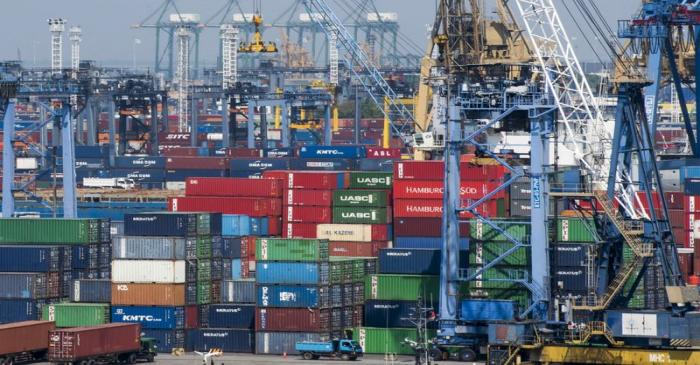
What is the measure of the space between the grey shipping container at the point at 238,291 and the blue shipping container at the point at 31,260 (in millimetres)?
6211

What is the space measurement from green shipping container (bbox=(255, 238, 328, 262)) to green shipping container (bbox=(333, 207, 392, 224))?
367 inches

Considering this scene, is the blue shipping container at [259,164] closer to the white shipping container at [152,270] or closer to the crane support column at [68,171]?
the crane support column at [68,171]

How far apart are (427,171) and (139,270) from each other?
1271cm

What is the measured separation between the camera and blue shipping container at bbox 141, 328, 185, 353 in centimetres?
6575

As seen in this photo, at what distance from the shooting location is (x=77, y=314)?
65312 mm

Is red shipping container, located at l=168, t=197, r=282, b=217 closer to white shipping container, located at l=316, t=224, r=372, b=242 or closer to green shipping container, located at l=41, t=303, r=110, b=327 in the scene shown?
white shipping container, located at l=316, t=224, r=372, b=242

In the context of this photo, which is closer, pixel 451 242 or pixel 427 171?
pixel 451 242

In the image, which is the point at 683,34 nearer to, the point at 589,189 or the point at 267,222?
the point at 267,222

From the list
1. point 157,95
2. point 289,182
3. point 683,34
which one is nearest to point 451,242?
point 289,182

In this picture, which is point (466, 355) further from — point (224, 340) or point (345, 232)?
point (345, 232)

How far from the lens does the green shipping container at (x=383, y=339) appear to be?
6300 cm

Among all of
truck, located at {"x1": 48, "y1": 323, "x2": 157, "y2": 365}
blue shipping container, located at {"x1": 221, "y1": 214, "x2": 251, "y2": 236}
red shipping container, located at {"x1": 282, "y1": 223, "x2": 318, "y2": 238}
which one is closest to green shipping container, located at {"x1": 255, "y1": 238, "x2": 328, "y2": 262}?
truck, located at {"x1": 48, "y1": 323, "x2": 157, "y2": 365}

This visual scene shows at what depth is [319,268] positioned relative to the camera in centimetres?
6412

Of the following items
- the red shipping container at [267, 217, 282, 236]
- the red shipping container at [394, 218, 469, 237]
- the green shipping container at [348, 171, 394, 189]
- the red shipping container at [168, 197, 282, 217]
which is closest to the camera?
the red shipping container at [394, 218, 469, 237]
